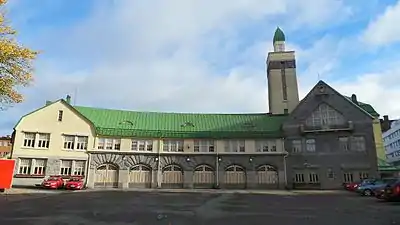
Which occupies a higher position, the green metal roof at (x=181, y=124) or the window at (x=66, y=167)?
the green metal roof at (x=181, y=124)

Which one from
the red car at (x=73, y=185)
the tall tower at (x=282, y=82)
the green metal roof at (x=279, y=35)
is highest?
the green metal roof at (x=279, y=35)

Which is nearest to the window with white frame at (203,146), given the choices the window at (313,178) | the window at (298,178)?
the window at (298,178)

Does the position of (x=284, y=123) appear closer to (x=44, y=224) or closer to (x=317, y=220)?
(x=317, y=220)

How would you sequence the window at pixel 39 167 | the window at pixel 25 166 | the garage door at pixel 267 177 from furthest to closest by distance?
the garage door at pixel 267 177 → the window at pixel 39 167 → the window at pixel 25 166

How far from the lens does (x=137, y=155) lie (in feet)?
158

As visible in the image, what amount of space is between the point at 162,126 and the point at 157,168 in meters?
7.44

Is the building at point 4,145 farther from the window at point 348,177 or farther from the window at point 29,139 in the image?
the window at point 348,177

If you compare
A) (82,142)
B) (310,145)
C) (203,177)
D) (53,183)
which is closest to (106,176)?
(82,142)

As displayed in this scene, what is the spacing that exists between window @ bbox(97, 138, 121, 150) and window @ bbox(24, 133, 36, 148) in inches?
330

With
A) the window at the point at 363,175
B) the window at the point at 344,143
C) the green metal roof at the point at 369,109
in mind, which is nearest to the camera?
the window at the point at 363,175

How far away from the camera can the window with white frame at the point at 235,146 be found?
49375 millimetres

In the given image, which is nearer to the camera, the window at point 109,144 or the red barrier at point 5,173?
the red barrier at point 5,173

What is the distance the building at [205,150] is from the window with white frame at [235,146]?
5.7 inches

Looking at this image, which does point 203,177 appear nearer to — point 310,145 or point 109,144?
point 109,144
